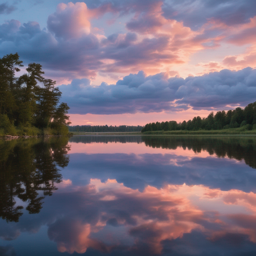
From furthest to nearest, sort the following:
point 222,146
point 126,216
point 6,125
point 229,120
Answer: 1. point 229,120
2. point 6,125
3. point 222,146
4. point 126,216

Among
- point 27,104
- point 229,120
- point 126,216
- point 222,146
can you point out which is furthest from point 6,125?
point 229,120

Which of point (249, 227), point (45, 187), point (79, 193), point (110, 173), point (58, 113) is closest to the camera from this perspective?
point (249, 227)

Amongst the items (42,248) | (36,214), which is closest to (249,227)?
(42,248)

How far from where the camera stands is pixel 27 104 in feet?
195

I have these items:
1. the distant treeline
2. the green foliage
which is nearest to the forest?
the green foliage

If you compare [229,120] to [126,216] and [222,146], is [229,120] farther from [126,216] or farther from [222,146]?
[126,216]

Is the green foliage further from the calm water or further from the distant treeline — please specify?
the distant treeline

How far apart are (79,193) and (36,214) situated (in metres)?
2.05

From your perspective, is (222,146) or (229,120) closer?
(222,146)

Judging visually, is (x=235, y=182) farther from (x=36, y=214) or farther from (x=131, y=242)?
(x=36, y=214)

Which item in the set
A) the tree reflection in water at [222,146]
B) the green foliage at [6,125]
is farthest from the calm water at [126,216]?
the green foliage at [6,125]

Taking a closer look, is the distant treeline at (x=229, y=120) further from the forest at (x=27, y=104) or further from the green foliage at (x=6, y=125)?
the green foliage at (x=6, y=125)

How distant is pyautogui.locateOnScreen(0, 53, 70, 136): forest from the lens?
5257cm

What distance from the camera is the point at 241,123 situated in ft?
482
